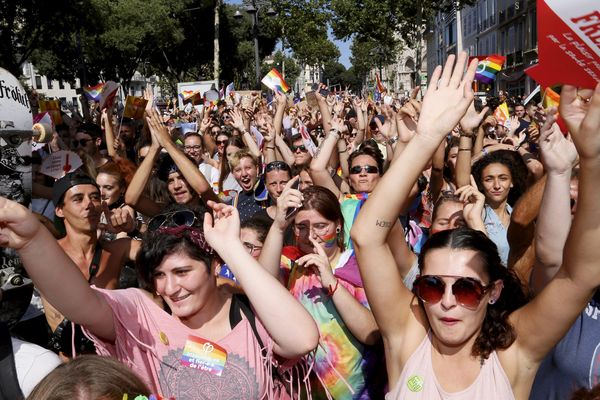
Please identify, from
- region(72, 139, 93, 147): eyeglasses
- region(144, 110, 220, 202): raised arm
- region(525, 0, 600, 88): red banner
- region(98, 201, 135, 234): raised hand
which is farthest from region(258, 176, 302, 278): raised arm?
region(72, 139, 93, 147): eyeglasses

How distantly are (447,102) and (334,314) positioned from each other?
123cm

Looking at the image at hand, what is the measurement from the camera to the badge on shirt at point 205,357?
2.24 m

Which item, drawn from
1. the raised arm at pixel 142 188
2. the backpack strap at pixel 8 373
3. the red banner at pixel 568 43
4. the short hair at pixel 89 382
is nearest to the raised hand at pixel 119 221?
the raised arm at pixel 142 188

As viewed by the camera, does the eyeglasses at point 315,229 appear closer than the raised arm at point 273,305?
No

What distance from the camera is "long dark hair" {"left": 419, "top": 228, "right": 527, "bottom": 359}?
214cm

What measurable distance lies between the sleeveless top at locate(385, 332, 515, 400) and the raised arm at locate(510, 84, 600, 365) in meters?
0.13

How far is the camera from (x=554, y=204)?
92.6 inches

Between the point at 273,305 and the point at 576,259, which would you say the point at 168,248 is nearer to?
the point at 273,305

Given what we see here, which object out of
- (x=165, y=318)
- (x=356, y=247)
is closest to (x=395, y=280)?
(x=356, y=247)

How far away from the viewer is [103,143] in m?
7.68

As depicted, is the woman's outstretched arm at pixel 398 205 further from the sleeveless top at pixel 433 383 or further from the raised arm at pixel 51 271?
the raised arm at pixel 51 271

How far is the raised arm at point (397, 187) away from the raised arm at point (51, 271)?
3.27ft

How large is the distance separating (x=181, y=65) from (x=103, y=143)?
36738mm

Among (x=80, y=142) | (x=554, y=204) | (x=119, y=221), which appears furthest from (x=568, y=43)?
(x=80, y=142)
